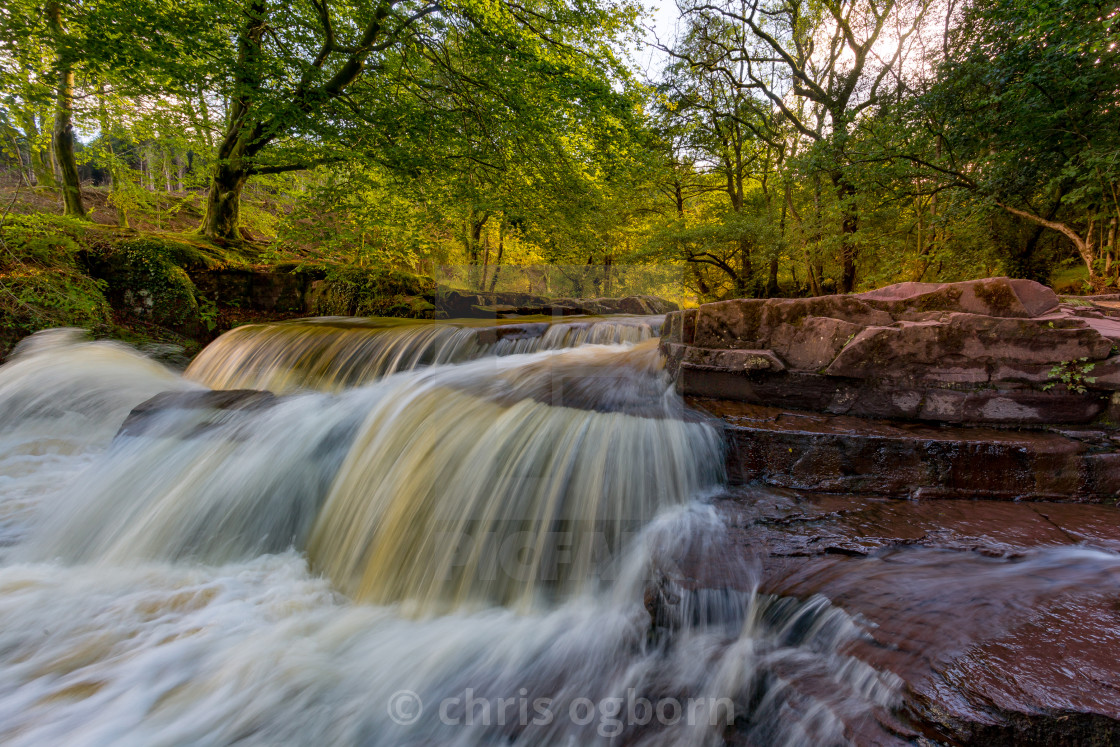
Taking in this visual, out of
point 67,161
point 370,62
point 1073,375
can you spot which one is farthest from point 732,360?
point 67,161

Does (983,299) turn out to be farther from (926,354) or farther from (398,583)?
(398,583)

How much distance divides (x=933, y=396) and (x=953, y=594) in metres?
1.61

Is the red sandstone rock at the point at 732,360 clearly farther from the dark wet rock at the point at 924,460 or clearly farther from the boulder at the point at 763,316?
the dark wet rock at the point at 924,460

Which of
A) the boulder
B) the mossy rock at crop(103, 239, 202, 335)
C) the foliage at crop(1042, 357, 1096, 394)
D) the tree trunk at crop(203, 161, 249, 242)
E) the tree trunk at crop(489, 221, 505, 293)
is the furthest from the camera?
the tree trunk at crop(489, 221, 505, 293)

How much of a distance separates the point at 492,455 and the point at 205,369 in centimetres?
556

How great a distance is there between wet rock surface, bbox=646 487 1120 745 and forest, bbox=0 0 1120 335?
237 inches

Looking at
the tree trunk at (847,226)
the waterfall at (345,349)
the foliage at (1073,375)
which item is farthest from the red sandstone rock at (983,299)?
the tree trunk at (847,226)

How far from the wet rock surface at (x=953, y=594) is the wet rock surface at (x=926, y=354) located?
0.68 meters

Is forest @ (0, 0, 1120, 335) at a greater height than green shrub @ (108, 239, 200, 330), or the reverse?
forest @ (0, 0, 1120, 335)

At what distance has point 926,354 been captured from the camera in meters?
2.66

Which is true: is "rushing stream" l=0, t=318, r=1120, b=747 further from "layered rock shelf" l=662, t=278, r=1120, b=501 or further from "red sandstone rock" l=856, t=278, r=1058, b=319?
"red sandstone rock" l=856, t=278, r=1058, b=319

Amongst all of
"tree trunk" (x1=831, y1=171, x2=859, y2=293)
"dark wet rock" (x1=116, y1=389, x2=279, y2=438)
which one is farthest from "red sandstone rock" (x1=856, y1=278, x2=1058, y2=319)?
"tree trunk" (x1=831, y1=171, x2=859, y2=293)

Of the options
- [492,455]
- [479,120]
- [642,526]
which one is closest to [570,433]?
[492,455]

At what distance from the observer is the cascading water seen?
5.31 feet
